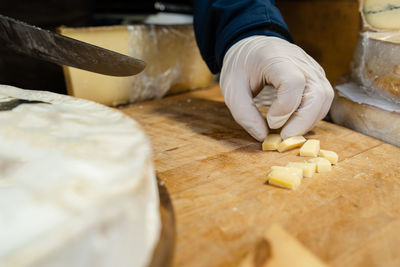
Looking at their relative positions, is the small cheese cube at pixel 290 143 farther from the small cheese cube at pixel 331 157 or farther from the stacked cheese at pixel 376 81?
the stacked cheese at pixel 376 81

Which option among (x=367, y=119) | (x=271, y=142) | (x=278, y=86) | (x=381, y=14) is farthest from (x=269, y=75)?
(x=381, y=14)

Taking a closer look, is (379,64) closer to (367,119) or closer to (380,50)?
(380,50)

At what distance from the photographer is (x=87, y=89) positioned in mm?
1663

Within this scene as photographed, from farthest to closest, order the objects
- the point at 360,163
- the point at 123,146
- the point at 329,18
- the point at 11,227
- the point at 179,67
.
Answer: the point at 329,18 < the point at 179,67 < the point at 360,163 < the point at 123,146 < the point at 11,227

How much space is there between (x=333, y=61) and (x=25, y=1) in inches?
75.6

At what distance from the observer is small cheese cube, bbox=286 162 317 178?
1000 mm

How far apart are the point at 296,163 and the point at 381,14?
0.81 m

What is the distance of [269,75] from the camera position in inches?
47.1

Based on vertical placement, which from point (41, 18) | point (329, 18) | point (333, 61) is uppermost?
point (41, 18)

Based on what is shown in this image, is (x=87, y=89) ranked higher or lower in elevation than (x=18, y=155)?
lower

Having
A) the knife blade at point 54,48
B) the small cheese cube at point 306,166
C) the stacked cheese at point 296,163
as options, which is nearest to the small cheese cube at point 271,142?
the stacked cheese at point 296,163

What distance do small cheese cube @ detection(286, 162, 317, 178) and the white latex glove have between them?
21 cm

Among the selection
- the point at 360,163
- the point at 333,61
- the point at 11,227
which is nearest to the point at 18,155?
the point at 11,227

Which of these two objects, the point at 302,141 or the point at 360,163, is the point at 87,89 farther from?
the point at 360,163
